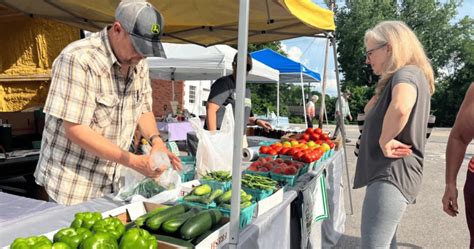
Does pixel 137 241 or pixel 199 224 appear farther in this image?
pixel 199 224

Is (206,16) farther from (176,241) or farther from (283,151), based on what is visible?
(176,241)

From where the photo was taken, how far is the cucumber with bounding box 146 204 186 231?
1473 mm

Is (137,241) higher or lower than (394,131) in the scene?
lower

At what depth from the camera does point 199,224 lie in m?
1.46

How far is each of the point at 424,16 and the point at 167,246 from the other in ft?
152

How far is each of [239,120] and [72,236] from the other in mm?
740

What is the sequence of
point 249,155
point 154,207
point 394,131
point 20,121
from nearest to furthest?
1. point 154,207
2. point 394,131
3. point 249,155
4. point 20,121

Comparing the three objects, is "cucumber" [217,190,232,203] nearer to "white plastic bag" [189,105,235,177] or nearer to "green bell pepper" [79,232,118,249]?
"white plastic bag" [189,105,235,177]

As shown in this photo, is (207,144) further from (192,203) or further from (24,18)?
(24,18)

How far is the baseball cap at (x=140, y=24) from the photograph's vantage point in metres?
1.79

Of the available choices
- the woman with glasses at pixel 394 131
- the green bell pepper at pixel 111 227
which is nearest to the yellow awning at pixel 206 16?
the woman with glasses at pixel 394 131

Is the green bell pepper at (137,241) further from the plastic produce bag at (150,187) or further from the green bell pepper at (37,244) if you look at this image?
the plastic produce bag at (150,187)

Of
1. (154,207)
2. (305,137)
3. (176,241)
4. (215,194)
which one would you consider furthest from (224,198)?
(305,137)

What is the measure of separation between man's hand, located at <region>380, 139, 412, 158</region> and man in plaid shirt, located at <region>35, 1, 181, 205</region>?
1153mm
